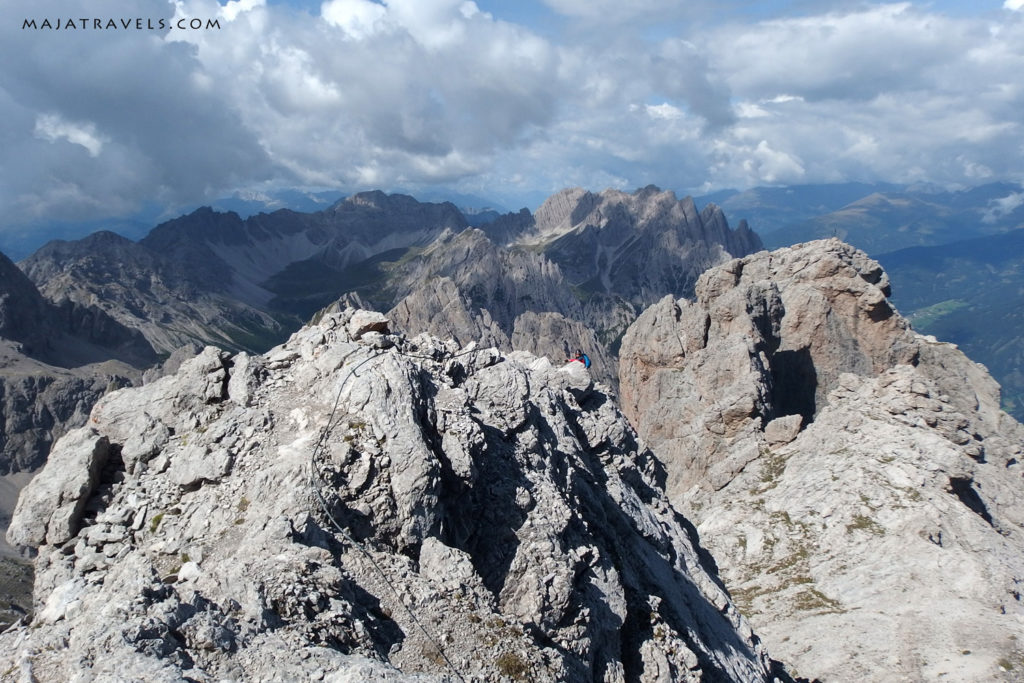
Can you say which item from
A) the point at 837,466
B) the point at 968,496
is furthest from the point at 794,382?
the point at 968,496

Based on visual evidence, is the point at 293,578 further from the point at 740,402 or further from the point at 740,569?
the point at 740,402

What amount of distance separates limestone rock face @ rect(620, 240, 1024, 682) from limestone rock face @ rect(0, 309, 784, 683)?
19554 millimetres

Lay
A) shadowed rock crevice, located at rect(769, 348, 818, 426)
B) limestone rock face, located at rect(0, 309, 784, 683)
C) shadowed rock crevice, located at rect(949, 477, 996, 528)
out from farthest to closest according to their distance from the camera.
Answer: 1. shadowed rock crevice, located at rect(769, 348, 818, 426)
2. shadowed rock crevice, located at rect(949, 477, 996, 528)
3. limestone rock face, located at rect(0, 309, 784, 683)

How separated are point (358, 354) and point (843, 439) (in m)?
56.5

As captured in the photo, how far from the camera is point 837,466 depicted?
208 ft

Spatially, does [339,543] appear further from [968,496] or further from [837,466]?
[968,496]

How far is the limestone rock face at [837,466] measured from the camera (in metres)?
45.1

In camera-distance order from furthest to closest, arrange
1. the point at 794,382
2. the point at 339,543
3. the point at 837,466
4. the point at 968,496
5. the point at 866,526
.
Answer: the point at 794,382, the point at 837,466, the point at 968,496, the point at 866,526, the point at 339,543

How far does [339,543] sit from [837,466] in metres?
56.3

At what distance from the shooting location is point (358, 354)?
89.9 feet

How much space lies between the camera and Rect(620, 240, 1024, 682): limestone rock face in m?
45.1

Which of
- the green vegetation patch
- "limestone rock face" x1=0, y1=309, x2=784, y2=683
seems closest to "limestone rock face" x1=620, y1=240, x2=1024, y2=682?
the green vegetation patch

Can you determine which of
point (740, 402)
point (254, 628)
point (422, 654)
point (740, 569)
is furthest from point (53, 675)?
point (740, 402)

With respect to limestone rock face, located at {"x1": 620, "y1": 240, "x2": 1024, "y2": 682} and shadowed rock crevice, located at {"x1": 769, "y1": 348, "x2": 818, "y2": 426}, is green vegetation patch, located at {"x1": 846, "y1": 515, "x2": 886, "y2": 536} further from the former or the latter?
shadowed rock crevice, located at {"x1": 769, "y1": 348, "x2": 818, "y2": 426}
